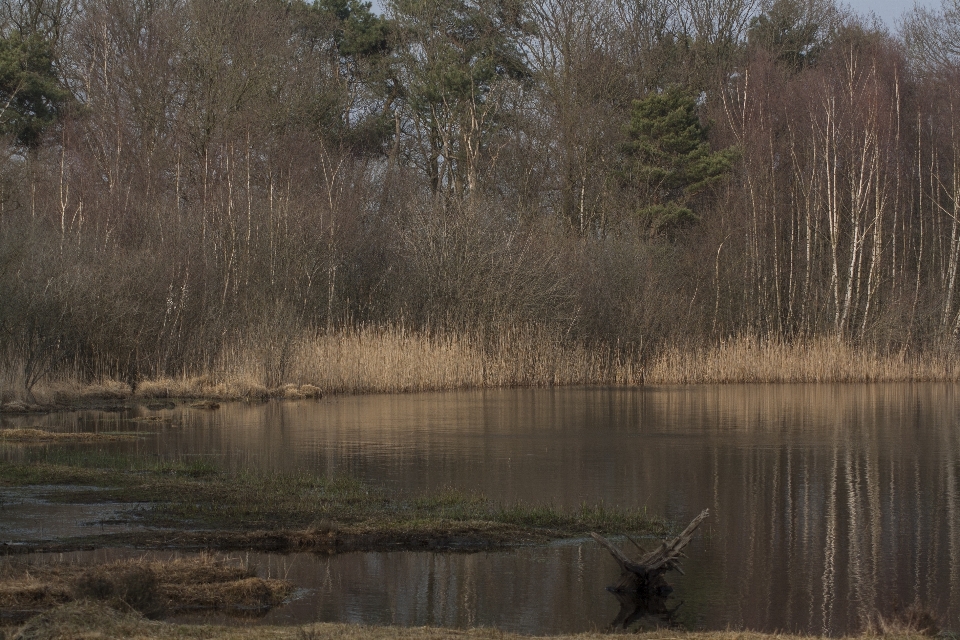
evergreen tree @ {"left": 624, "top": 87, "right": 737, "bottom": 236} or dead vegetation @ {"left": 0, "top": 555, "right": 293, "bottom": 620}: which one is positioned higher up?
evergreen tree @ {"left": 624, "top": 87, "right": 737, "bottom": 236}

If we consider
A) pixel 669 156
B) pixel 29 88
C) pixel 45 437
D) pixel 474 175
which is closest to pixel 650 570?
pixel 45 437

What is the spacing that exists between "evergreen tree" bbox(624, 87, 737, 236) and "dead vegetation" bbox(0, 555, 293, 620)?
3152 centimetres

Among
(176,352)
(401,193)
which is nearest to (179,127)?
(401,193)

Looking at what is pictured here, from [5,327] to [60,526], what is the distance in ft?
44.6

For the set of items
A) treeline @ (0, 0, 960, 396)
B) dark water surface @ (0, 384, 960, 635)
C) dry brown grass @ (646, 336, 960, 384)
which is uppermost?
treeline @ (0, 0, 960, 396)

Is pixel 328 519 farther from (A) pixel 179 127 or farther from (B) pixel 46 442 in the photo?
(A) pixel 179 127

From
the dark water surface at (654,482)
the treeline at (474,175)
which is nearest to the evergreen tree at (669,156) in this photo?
the treeline at (474,175)

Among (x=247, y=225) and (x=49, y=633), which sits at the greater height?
(x=247, y=225)

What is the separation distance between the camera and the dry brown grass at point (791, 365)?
32.2 m

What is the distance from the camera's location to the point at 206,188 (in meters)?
34.8

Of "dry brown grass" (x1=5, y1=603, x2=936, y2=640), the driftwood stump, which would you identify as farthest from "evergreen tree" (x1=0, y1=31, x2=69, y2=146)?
"dry brown grass" (x1=5, y1=603, x2=936, y2=640)

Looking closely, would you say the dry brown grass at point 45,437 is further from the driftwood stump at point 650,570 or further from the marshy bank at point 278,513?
the driftwood stump at point 650,570

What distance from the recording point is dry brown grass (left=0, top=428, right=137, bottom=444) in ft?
57.3

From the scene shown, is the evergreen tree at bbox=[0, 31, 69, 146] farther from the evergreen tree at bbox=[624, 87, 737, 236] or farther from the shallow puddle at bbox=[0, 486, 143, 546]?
the shallow puddle at bbox=[0, 486, 143, 546]
